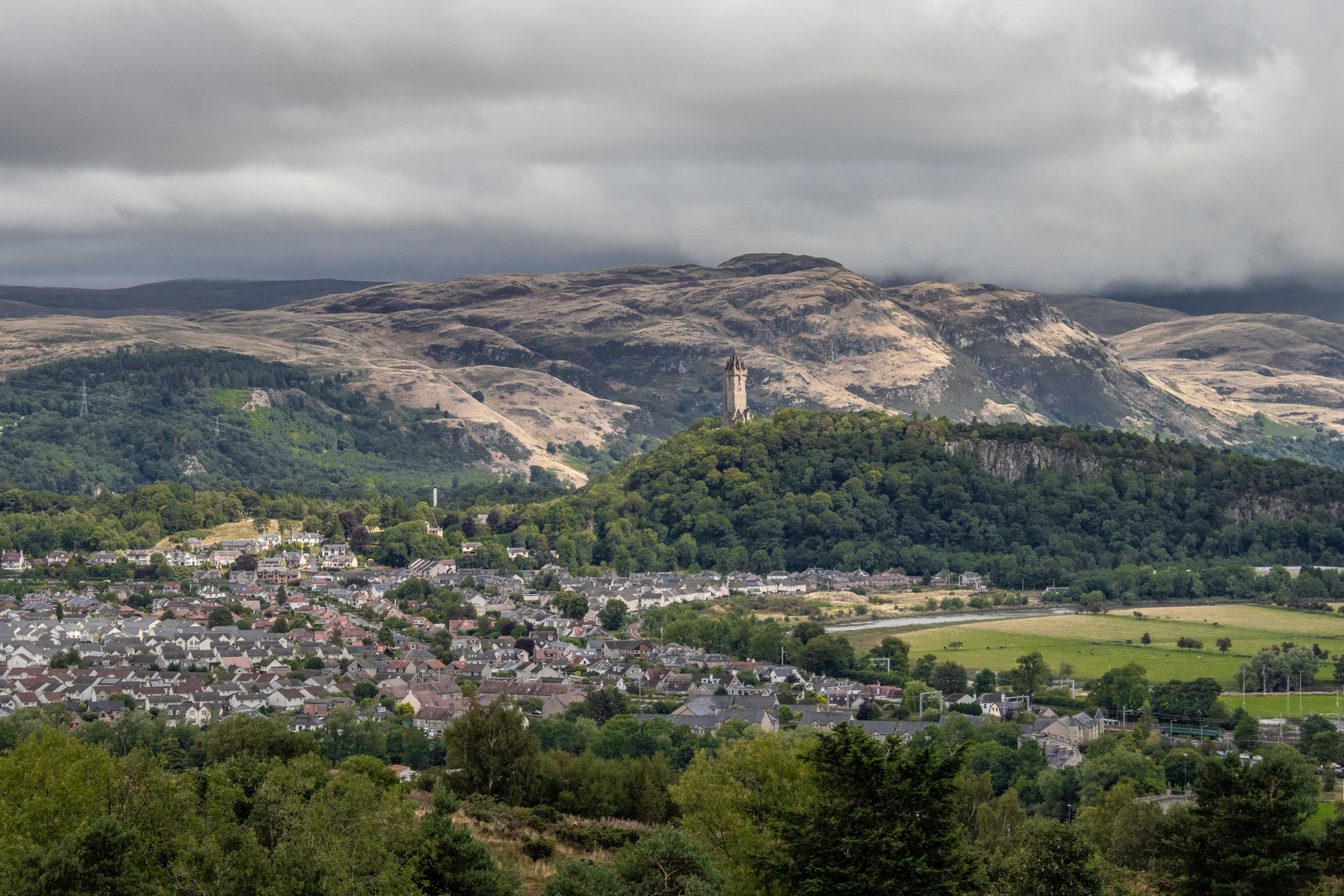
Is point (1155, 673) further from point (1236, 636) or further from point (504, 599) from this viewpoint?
point (504, 599)

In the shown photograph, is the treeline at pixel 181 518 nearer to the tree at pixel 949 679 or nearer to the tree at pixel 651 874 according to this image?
the tree at pixel 949 679

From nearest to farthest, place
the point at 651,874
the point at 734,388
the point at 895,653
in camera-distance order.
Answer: the point at 651,874
the point at 895,653
the point at 734,388

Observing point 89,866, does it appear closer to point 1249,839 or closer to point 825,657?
point 1249,839

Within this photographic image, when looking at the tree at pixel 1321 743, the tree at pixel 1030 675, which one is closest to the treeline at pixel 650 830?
the tree at pixel 1321 743

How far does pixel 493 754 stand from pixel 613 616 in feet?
197

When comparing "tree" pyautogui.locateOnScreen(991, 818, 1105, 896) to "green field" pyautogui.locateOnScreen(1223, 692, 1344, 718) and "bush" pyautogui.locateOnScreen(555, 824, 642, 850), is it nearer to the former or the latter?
"bush" pyautogui.locateOnScreen(555, 824, 642, 850)

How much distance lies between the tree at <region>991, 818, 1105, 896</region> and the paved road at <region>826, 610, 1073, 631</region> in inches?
2605

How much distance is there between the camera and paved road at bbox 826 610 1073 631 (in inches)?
3682

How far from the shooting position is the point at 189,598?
99.8 m

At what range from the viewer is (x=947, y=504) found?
430ft

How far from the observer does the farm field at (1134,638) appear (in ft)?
253

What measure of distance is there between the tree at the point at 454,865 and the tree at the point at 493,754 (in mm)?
14433

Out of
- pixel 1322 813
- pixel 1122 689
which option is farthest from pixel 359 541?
pixel 1322 813

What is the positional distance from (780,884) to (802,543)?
4270 inches
